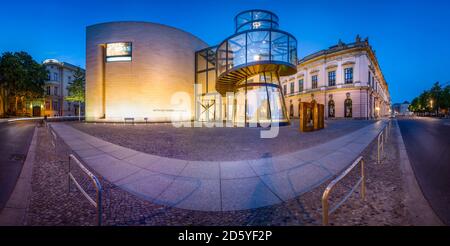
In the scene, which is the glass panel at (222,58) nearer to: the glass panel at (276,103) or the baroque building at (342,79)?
the glass panel at (276,103)

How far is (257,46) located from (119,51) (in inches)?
785

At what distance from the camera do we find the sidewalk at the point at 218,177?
383 centimetres

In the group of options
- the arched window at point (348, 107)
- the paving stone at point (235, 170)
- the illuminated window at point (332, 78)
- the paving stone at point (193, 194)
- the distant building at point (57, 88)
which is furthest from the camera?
the distant building at point (57, 88)

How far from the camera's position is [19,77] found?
1567 inches

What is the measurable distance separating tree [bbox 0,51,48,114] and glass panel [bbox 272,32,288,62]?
171 ft

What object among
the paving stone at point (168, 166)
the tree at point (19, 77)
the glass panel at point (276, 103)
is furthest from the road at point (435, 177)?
the tree at point (19, 77)

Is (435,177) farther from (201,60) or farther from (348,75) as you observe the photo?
(348,75)

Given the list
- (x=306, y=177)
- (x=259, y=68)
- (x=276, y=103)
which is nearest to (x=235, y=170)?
(x=306, y=177)

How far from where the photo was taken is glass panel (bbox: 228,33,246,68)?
19.9 metres

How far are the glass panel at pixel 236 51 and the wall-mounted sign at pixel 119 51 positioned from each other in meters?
14.9

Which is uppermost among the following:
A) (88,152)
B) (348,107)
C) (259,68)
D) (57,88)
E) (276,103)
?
(57,88)

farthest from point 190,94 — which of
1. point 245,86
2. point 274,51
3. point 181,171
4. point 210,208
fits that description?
point 210,208

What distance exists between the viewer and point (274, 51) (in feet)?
61.2
